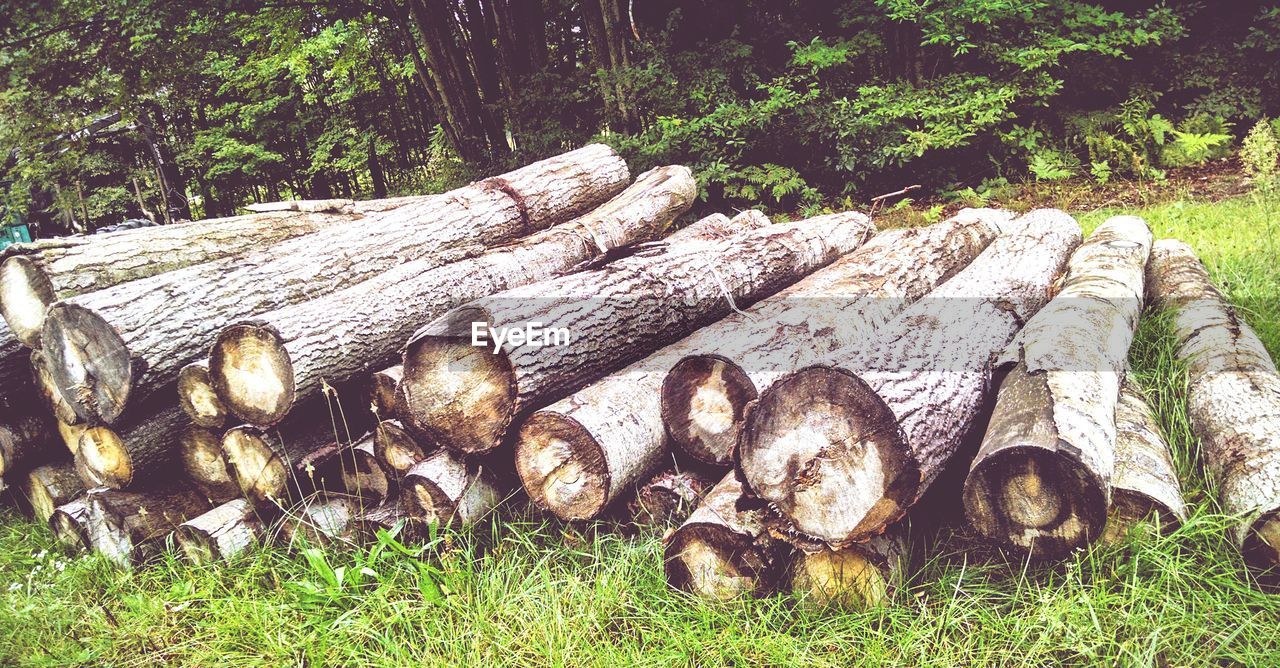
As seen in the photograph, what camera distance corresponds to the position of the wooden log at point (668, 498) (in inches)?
101

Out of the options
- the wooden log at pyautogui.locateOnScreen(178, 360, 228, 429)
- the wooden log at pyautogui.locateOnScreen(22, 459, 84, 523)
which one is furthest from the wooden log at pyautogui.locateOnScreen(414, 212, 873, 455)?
the wooden log at pyautogui.locateOnScreen(22, 459, 84, 523)

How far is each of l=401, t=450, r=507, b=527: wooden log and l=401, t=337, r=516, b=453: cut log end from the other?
0.36 ft

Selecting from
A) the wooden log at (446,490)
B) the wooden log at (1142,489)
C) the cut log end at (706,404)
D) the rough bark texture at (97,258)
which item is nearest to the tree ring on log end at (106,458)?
the rough bark texture at (97,258)

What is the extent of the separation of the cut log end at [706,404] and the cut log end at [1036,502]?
812 mm

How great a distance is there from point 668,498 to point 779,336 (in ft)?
2.63

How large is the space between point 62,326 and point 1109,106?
9552mm

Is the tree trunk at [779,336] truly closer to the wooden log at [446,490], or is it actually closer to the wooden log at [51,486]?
the wooden log at [446,490]

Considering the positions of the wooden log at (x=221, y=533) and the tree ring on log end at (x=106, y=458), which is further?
Answer: the tree ring on log end at (x=106, y=458)

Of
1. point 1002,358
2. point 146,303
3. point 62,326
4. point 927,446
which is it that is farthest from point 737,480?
point 62,326

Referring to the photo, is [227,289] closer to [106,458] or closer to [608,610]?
[106,458]

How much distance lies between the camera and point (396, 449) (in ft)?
9.39

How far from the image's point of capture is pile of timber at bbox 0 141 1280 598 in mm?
2102

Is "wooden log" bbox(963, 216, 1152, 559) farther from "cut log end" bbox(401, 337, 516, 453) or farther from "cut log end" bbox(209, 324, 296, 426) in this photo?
"cut log end" bbox(209, 324, 296, 426)

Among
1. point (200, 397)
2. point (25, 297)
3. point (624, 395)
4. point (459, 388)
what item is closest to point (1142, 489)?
point (624, 395)
